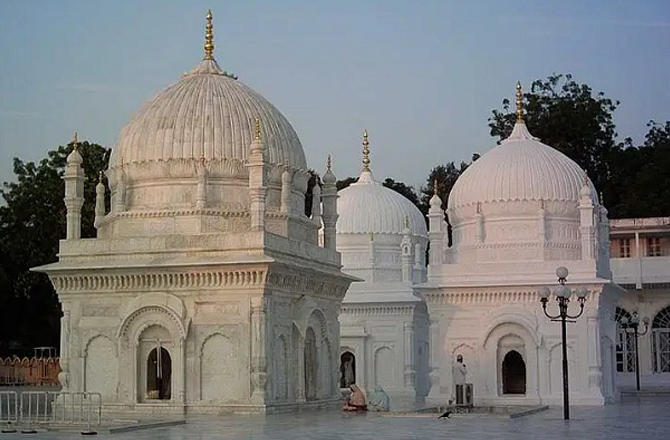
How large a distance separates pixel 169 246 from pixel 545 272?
12.2 meters

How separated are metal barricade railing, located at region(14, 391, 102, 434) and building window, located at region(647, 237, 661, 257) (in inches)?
1158

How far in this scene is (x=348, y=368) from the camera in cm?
4050

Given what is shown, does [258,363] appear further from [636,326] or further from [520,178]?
[636,326]

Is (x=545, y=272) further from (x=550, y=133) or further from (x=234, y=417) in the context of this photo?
(x=550, y=133)

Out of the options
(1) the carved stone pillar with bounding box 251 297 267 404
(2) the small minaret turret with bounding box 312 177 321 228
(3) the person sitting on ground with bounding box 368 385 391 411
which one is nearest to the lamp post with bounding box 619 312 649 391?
(2) the small minaret turret with bounding box 312 177 321 228

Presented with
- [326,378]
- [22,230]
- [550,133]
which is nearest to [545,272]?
[326,378]

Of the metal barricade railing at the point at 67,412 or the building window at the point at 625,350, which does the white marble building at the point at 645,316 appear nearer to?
the building window at the point at 625,350

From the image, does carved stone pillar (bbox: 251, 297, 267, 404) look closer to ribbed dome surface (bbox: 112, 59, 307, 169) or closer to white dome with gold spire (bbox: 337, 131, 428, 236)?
ribbed dome surface (bbox: 112, 59, 307, 169)

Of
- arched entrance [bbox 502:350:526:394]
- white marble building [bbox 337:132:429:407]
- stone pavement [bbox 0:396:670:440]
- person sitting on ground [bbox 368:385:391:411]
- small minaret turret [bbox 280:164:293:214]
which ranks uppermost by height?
small minaret turret [bbox 280:164:293:214]

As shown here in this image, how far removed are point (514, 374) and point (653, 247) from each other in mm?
18589

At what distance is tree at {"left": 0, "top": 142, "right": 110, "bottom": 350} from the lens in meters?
48.7

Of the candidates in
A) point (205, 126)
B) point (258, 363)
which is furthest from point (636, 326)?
point (258, 363)

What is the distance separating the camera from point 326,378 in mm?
29406

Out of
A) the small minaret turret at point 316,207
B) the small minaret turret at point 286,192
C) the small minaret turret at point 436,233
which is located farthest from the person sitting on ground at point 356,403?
the small minaret turret at point 436,233
